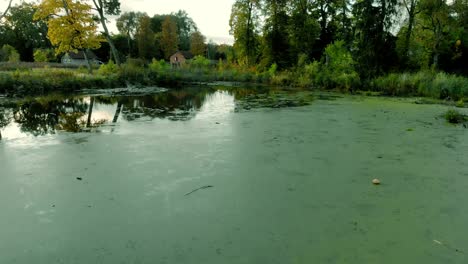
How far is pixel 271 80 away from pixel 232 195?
19732 mm

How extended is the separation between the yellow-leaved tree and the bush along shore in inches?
78.8

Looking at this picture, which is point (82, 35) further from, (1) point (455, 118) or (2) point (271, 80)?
(1) point (455, 118)

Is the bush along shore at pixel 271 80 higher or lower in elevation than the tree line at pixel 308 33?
lower

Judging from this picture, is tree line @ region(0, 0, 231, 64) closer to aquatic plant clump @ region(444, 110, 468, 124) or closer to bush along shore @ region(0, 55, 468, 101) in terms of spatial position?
bush along shore @ region(0, 55, 468, 101)

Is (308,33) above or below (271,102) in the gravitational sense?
above

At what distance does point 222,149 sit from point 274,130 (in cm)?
174

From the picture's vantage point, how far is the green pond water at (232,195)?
7.65ft

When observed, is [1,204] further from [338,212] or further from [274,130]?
[274,130]

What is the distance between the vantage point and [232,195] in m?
3.28

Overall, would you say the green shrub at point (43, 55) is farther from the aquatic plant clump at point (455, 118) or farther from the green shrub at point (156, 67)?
the aquatic plant clump at point (455, 118)

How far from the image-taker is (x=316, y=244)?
2.39m

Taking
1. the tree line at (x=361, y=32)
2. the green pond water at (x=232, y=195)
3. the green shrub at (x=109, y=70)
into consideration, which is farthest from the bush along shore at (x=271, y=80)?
the green pond water at (x=232, y=195)

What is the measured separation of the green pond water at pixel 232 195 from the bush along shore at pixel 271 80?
763cm

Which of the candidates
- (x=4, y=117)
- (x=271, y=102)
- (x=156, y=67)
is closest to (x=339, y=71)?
(x=271, y=102)
